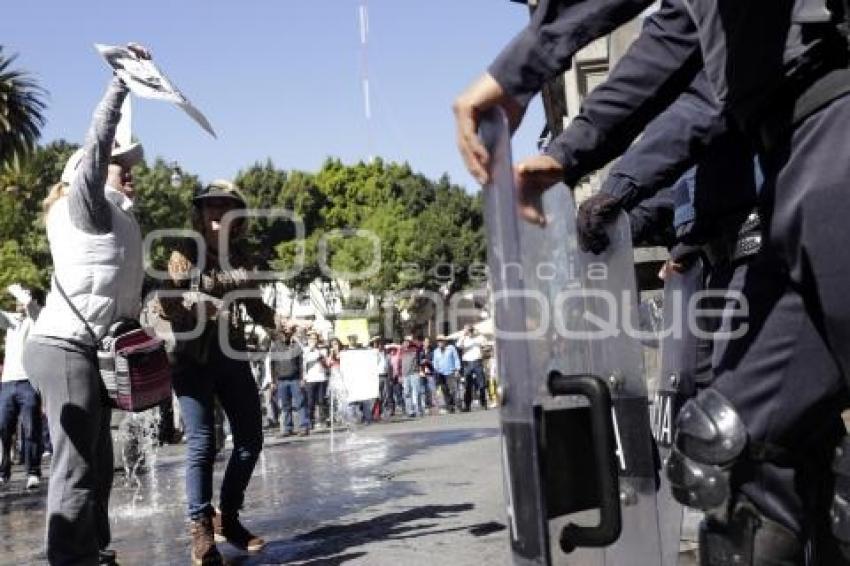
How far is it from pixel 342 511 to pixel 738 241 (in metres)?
4.53

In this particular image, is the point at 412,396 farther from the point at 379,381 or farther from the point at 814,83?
the point at 814,83

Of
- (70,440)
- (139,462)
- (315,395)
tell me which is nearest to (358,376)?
(315,395)

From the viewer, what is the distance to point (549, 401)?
2215 mm

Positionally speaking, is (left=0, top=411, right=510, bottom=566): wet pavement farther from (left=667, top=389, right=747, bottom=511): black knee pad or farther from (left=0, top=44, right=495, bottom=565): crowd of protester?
(left=667, top=389, right=747, bottom=511): black knee pad

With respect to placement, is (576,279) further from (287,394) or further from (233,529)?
(287,394)

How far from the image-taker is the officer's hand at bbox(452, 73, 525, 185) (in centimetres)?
217

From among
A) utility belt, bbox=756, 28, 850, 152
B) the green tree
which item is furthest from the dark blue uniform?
the green tree

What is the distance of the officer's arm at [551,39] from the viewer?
2246mm

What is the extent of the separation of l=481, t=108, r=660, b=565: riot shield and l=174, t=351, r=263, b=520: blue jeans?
3130 mm

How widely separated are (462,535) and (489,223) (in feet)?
11.5

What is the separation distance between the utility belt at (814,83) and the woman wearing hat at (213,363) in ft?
11.6

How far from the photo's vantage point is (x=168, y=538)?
20.6 feet

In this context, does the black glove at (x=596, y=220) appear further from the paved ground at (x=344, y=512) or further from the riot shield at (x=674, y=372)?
the paved ground at (x=344, y=512)

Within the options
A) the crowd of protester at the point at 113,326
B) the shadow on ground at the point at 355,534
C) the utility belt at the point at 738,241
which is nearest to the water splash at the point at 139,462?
the crowd of protester at the point at 113,326
